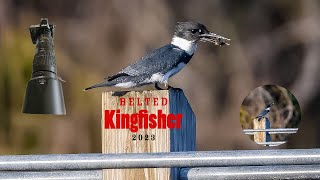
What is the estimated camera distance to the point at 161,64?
4.36 meters

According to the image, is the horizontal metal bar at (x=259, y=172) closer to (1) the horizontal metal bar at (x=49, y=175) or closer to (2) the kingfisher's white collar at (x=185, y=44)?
(1) the horizontal metal bar at (x=49, y=175)

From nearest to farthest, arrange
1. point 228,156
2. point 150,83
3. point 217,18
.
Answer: point 228,156
point 150,83
point 217,18

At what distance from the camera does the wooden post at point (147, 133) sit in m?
3.16

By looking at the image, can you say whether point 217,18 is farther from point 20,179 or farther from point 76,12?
point 20,179

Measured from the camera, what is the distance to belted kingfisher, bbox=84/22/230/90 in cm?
431

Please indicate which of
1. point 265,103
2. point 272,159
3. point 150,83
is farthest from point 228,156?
point 265,103

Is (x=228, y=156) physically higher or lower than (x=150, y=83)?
lower

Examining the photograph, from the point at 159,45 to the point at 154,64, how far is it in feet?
18.7

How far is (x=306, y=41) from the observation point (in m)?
10.5

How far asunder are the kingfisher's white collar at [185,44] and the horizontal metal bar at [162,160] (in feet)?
5.10

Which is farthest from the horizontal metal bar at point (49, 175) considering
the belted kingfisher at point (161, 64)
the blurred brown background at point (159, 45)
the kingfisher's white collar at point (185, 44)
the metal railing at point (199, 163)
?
the blurred brown background at point (159, 45)

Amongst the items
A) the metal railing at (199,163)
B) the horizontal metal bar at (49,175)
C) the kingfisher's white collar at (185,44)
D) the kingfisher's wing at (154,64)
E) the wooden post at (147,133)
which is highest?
the kingfisher's white collar at (185,44)

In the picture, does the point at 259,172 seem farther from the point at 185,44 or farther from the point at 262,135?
the point at 262,135

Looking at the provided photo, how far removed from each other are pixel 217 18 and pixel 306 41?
0.88 meters
